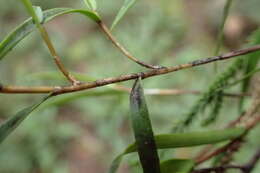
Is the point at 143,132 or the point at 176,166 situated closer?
the point at 143,132

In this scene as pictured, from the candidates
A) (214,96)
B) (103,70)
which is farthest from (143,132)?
(103,70)

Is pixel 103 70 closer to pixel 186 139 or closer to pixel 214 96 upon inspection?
pixel 214 96

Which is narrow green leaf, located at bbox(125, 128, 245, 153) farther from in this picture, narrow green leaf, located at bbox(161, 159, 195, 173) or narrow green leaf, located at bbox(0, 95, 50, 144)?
narrow green leaf, located at bbox(0, 95, 50, 144)

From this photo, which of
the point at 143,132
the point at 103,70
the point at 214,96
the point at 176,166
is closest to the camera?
the point at 143,132

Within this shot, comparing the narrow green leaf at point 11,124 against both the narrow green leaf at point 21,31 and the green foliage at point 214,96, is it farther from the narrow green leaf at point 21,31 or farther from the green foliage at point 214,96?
the green foliage at point 214,96

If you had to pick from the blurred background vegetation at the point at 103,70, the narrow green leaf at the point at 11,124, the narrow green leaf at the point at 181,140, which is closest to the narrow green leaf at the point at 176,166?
the narrow green leaf at the point at 181,140

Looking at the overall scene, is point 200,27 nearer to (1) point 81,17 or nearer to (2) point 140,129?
(1) point 81,17

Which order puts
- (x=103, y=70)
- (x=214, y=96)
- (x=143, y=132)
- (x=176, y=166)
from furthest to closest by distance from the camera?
(x=103, y=70) < (x=214, y=96) < (x=176, y=166) < (x=143, y=132)
